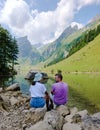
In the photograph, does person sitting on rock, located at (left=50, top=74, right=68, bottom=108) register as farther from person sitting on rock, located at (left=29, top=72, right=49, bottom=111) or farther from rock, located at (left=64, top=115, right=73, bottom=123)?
rock, located at (left=64, top=115, right=73, bottom=123)

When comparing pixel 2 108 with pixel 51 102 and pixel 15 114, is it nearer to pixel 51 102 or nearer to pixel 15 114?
pixel 15 114

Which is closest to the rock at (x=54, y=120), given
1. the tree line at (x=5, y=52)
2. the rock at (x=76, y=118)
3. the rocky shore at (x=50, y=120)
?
the rocky shore at (x=50, y=120)

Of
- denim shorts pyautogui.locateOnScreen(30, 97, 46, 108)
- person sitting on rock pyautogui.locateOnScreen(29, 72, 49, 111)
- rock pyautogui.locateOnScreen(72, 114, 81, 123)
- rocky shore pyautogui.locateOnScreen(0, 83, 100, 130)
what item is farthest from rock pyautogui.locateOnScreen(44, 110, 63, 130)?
denim shorts pyautogui.locateOnScreen(30, 97, 46, 108)

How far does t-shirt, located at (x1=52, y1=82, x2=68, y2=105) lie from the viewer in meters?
22.0

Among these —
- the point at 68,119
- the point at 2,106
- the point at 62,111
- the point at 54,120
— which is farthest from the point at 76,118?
the point at 2,106

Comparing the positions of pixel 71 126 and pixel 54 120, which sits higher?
pixel 54 120

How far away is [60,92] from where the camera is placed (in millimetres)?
22000

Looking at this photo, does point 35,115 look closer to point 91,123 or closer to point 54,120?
point 54,120

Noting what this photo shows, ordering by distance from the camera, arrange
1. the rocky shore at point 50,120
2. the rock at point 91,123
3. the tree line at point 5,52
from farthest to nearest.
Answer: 1. the tree line at point 5,52
2. the rocky shore at point 50,120
3. the rock at point 91,123

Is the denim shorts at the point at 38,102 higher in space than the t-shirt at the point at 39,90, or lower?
lower

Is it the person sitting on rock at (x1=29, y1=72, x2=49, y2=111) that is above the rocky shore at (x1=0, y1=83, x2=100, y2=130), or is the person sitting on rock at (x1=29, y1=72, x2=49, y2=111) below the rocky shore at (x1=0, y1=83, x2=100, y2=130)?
above

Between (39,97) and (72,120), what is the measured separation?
4118 mm

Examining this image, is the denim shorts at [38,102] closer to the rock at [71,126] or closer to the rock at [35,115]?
the rock at [35,115]

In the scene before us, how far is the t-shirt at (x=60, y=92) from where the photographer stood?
22.0 metres
